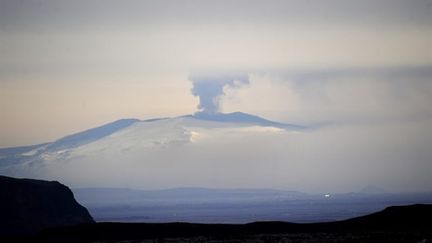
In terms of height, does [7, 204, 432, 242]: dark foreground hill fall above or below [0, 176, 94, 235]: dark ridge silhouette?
below

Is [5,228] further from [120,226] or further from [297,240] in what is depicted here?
[297,240]

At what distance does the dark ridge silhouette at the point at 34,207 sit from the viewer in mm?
112875

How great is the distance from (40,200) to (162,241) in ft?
214

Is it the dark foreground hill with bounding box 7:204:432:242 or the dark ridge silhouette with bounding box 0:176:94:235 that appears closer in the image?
the dark foreground hill with bounding box 7:204:432:242

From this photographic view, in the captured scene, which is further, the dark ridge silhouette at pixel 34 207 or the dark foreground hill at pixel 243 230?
the dark ridge silhouette at pixel 34 207

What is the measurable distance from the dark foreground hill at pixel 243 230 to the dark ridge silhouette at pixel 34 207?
41348mm

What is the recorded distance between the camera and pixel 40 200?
12106cm

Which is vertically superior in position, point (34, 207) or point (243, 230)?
point (34, 207)

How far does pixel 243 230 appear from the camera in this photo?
2803 inches

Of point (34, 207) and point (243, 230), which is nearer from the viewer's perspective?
point (243, 230)

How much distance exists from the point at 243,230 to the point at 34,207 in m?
58.0

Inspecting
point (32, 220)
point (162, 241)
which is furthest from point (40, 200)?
point (162, 241)

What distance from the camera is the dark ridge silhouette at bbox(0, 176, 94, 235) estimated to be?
113m

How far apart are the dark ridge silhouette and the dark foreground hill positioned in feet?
136
